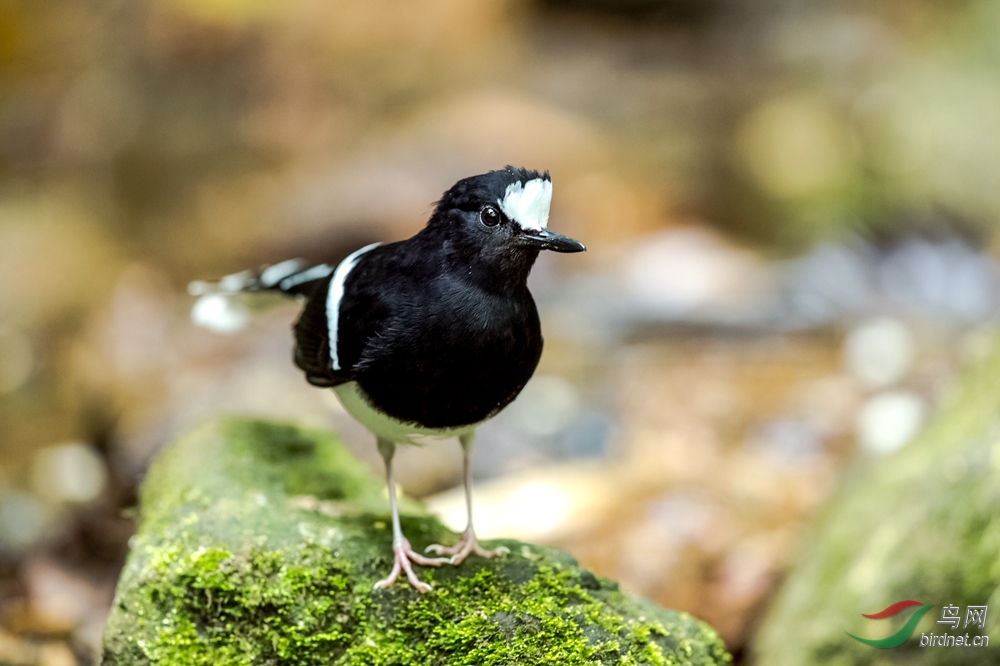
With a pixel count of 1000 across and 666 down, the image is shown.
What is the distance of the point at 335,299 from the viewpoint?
3.69 m

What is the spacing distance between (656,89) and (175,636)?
14262 mm

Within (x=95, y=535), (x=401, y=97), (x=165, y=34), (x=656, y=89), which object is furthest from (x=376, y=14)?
(x=95, y=535)

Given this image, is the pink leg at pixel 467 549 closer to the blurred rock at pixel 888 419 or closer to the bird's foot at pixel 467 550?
the bird's foot at pixel 467 550

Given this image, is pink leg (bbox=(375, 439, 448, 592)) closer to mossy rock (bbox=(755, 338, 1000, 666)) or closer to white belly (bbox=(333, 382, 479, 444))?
white belly (bbox=(333, 382, 479, 444))

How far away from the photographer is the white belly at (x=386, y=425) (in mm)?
3277

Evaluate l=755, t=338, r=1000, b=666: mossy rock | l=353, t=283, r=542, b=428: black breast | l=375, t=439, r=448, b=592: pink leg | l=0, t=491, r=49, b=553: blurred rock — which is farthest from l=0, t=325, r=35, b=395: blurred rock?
l=755, t=338, r=1000, b=666: mossy rock

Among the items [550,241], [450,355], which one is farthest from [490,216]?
[450,355]

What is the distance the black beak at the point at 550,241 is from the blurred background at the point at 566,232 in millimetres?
2331

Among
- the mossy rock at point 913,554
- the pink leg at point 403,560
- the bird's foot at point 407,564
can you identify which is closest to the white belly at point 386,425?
the pink leg at point 403,560

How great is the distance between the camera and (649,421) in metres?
7.84

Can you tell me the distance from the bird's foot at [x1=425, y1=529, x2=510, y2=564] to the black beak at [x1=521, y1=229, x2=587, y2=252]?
4.13 feet

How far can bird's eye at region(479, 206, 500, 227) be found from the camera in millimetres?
3127

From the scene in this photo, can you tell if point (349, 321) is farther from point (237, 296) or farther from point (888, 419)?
point (888, 419)

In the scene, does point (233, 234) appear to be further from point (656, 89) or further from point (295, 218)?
point (656, 89)
